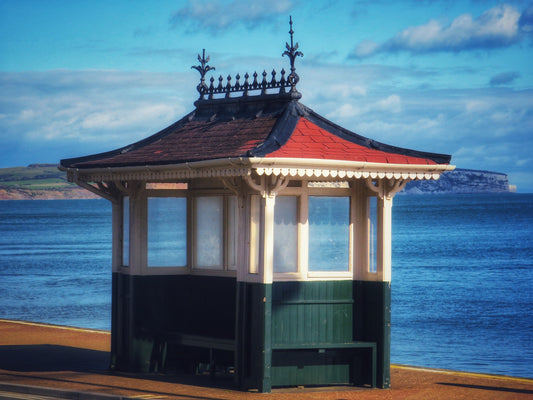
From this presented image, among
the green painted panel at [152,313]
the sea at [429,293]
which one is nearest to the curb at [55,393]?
the green painted panel at [152,313]

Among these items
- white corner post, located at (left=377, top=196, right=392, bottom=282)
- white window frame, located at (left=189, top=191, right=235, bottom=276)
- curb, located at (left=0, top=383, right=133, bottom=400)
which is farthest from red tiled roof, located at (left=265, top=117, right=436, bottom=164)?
curb, located at (left=0, top=383, right=133, bottom=400)

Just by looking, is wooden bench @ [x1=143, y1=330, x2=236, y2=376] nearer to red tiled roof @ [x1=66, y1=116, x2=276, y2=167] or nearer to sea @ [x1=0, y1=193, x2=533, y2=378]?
red tiled roof @ [x1=66, y1=116, x2=276, y2=167]

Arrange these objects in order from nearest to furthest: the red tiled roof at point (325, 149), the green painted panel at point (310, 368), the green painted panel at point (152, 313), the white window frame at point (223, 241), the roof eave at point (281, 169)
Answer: the roof eave at point (281, 169) < the red tiled roof at point (325, 149) < the green painted panel at point (310, 368) < the white window frame at point (223, 241) < the green painted panel at point (152, 313)

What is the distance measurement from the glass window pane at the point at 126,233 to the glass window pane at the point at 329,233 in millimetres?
2880

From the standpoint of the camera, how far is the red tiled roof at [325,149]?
11.4 metres

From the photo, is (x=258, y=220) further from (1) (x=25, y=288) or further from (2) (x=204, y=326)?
(1) (x=25, y=288)

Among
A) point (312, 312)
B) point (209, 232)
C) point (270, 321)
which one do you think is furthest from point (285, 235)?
point (209, 232)

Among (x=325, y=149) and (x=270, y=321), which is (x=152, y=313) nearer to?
(x=270, y=321)

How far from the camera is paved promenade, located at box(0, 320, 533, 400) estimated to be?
11.4 metres

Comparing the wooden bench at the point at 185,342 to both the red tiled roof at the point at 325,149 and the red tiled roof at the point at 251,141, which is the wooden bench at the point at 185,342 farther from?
the red tiled roof at the point at 325,149

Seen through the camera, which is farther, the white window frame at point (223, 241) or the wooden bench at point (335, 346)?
the white window frame at point (223, 241)

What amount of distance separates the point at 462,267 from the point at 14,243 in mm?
41113

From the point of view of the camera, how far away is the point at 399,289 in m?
44.3

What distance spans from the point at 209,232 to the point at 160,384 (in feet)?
7.05
